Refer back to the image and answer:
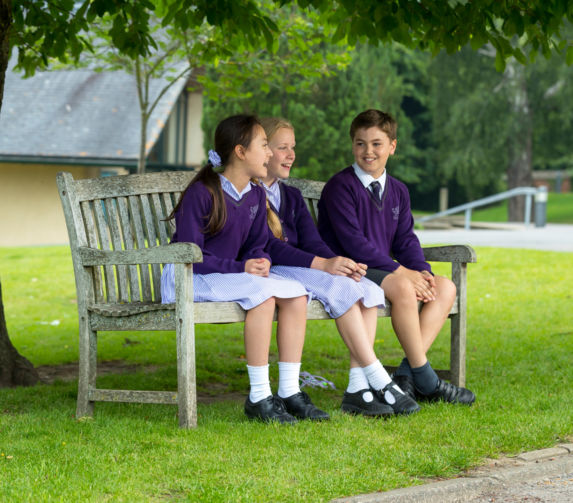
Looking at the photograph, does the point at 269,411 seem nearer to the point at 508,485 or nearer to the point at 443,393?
the point at 443,393

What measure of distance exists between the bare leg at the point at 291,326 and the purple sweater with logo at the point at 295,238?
18.7 inches

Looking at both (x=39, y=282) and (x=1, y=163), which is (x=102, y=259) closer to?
(x=39, y=282)

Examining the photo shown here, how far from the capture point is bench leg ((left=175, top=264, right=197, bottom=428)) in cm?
423

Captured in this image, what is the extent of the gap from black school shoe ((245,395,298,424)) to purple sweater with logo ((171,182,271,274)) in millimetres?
675

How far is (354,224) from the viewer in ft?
16.6

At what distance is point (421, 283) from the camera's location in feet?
16.0

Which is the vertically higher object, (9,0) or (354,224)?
(9,0)

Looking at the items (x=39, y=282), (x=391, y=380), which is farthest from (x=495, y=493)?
(x=39, y=282)

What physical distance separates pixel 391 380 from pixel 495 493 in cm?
118

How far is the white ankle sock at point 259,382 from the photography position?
438 cm

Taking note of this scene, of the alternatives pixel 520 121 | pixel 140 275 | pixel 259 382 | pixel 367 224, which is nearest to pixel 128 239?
pixel 140 275

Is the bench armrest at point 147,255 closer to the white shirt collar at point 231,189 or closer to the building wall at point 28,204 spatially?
the white shirt collar at point 231,189

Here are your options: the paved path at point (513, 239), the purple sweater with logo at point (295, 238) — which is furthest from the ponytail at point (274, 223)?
the paved path at point (513, 239)

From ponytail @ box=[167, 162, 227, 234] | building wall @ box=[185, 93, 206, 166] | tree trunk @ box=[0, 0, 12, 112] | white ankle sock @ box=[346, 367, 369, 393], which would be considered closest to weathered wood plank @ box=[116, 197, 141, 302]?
ponytail @ box=[167, 162, 227, 234]
